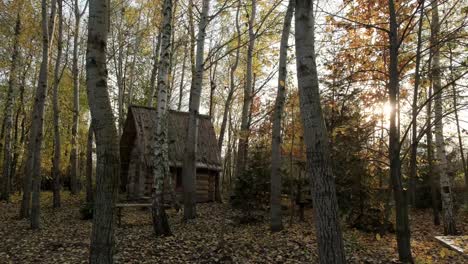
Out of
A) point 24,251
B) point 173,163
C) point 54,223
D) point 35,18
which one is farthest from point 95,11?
point 35,18

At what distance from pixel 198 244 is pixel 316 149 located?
5159 millimetres

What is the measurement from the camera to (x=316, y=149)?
13.1ft

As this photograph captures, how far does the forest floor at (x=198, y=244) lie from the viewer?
7180 mm

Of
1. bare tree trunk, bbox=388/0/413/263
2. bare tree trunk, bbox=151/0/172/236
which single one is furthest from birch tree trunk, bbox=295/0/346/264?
bare tree trunk, bbox=151/0/172/236

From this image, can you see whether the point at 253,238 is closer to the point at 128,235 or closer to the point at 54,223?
the point at 128,235

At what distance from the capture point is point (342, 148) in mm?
10977

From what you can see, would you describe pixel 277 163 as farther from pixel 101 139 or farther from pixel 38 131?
pixel 38 131

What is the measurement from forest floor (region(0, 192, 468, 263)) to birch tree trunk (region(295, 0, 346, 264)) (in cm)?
333

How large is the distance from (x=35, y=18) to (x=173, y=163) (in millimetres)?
9620

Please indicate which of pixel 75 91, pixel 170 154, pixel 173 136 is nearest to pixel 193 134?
pixel 170 154

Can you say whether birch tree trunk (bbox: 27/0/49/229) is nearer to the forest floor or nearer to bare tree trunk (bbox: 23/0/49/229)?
bare tree trunk (bbox: 23/0/49/229)

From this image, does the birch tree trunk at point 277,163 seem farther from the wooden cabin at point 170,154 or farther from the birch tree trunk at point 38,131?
the wooden cabin at point 170,154

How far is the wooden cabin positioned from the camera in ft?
55.1

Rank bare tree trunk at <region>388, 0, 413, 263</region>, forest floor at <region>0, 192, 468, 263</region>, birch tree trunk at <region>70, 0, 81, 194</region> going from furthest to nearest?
birch tree trunk at <region>70, 0, 81, 194</region>, forest floor at <region>0, 192, 468, 263</region>, bare tree trunk at <region>388, 0, 413, 263</region>
